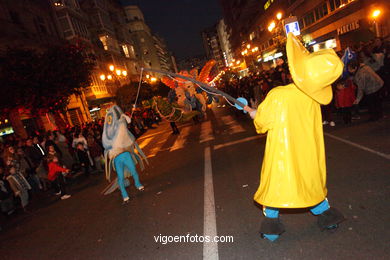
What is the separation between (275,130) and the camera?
3.02 metres

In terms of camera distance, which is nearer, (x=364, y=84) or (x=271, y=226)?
(x=271, y=226)

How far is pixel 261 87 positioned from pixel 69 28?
26686mm

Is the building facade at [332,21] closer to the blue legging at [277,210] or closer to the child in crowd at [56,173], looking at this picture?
the child in crowd at [56,173]


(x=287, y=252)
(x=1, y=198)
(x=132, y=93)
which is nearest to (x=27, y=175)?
(x=1, y=198)

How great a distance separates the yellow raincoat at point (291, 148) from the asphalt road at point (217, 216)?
618 millimetres

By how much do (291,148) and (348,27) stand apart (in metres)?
22.3

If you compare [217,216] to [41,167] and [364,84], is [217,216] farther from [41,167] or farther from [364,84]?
[41,167]

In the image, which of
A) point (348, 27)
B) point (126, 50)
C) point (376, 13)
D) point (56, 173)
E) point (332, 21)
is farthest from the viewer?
point (126, 50)

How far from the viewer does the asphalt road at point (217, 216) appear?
10.5 feet

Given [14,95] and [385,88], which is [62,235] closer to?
[385,88]

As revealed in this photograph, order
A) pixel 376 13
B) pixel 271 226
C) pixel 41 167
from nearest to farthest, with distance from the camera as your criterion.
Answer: pixel 271 226, pixel 41 167, pixel 376 13

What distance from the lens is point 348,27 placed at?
68.3ft

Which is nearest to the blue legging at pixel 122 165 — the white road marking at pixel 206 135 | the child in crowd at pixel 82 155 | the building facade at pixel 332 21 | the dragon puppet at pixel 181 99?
the child in crowd at pixel 82 155

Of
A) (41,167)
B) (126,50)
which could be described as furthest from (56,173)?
(126,50)
